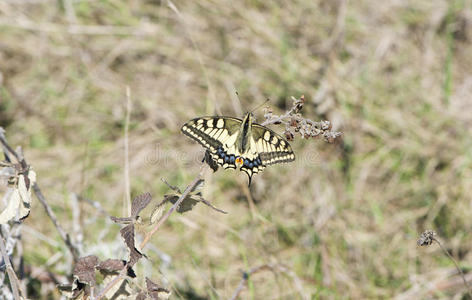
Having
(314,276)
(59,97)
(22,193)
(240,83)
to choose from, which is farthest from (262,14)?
(22,193)

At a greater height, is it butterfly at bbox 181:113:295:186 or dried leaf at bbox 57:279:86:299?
butterfly at bbox 181:113:295:186

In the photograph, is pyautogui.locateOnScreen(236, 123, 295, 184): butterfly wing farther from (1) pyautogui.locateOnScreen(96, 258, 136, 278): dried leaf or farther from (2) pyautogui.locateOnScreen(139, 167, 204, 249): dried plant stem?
(1) pyautogui.locateOnScreen(96, 258, 136, 278): dried leaf

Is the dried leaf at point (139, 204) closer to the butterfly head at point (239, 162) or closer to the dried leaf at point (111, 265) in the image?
the dried leaf at point (111, 265)

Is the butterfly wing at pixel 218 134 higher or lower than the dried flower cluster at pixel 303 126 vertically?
higher

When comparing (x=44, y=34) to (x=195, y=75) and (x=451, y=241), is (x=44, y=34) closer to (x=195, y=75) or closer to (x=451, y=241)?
(x=195, y=75)

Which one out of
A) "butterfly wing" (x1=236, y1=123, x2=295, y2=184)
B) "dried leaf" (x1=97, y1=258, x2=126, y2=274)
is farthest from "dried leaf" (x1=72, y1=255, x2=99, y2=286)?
"butterfly wing" (x1=236, y1=123, x2=295, y2=184)

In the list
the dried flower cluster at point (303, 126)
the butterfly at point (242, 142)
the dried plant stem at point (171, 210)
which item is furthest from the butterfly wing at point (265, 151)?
the dried plant stem at point (171, 210)
